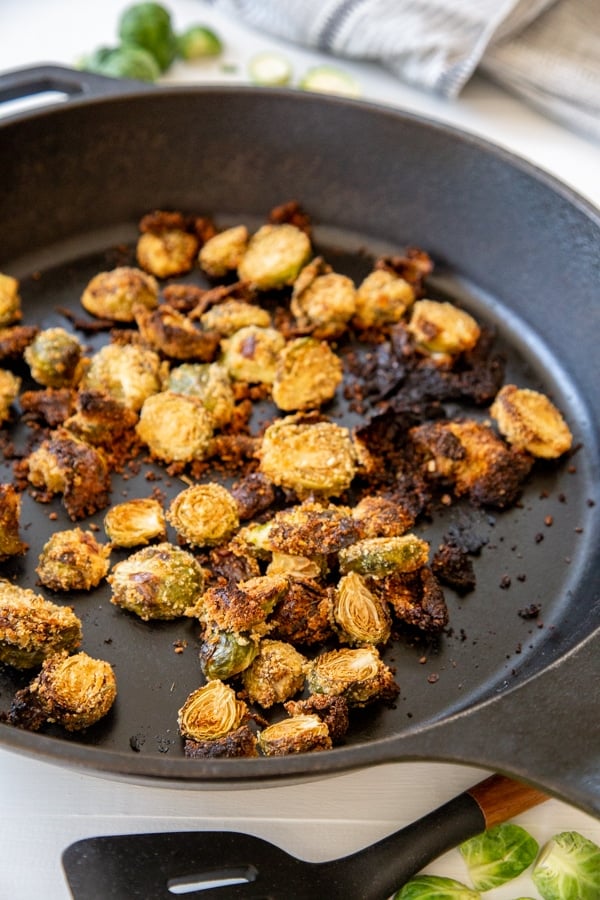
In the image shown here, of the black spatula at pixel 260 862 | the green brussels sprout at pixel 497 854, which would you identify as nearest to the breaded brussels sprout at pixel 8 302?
the black spatula at pixel 260 862

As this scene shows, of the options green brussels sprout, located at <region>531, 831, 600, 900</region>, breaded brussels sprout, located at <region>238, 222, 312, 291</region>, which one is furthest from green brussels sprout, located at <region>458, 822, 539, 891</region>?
breaded brussels sprout, located at <region>238, 222, 312, 291</region>

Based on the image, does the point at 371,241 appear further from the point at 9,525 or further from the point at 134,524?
the point at 9,525

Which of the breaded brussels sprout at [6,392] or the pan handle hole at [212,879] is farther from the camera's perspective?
the breaded brussels sprout at [6,392]

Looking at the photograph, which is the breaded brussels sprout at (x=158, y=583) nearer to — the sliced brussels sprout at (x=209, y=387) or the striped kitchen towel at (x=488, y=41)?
the sliced brussels sprout at (x=209, y=387)

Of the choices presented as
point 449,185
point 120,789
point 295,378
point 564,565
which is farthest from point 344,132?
point 120,789

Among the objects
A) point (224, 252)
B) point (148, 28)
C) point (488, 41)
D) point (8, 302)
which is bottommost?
point (8, 302)

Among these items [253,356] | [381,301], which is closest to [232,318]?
[253,356]

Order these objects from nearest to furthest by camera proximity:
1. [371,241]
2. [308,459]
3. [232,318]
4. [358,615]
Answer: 1. [358,615]
2. [308,459]
3. [232,318]
4. [371,241]
